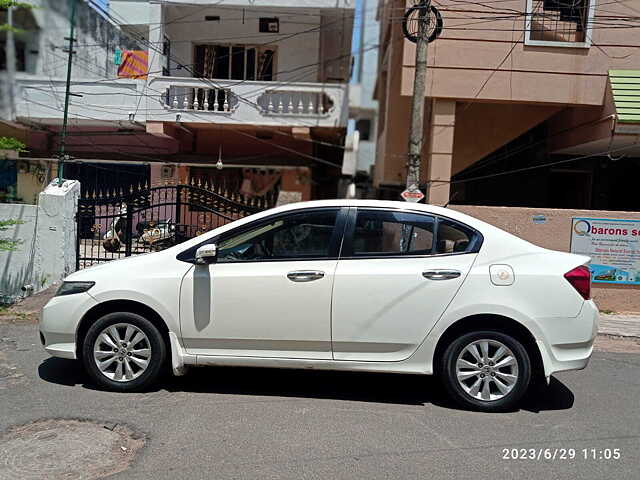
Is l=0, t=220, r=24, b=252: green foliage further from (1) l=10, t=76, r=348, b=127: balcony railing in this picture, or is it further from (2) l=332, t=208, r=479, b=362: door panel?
(1) l=10, t=76, r=348, b=127: balcony railing

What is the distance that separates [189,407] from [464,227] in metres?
2.69

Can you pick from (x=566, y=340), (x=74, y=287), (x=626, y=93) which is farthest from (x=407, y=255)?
(x=626, y=93)

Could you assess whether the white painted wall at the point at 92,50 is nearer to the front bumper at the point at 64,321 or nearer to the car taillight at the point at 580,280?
the front bumper at the point at 64,321

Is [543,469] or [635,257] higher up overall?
[635,257]

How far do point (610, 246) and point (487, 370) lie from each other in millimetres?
5569

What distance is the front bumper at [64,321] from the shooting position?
4.87 meters

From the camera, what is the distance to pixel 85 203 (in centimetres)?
927

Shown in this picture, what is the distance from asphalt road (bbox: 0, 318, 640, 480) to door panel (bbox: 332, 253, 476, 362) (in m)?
0.59

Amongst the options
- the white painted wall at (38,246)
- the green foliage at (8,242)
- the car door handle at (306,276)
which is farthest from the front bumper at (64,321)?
the white painted wall at (38,246)

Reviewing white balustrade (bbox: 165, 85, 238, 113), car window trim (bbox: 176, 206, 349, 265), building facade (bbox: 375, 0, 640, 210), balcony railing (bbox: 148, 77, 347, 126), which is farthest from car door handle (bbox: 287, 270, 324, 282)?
white balustrade (bbox: 165, 85, 238, 113)

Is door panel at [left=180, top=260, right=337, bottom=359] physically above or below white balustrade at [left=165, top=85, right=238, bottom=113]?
below

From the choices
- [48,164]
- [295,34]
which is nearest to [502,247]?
[295,34]

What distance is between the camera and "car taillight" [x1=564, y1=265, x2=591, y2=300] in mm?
4656

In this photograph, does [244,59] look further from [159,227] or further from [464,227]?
[464,227]
